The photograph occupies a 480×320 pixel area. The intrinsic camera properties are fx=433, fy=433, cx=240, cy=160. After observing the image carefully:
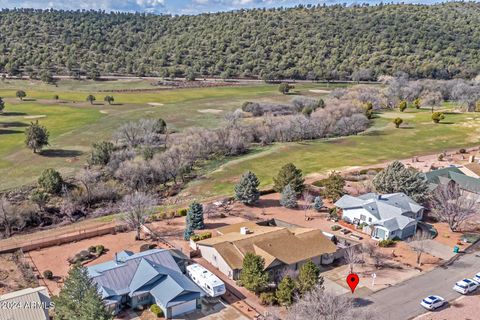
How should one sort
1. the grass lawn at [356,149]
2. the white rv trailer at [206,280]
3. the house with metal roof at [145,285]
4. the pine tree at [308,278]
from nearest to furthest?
the house with metal roof at [145,285] < the pine tree at [308,278] < the white rv trailer at [206,280] < the grass lawn at [356,149]

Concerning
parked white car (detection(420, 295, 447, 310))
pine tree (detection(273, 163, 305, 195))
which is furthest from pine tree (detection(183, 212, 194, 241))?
parked white car (detection(420, 295, 447, 310))

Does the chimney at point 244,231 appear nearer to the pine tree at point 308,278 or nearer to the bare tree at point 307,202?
the pine tree at point 308,278

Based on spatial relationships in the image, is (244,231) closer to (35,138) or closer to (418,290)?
(418,290)

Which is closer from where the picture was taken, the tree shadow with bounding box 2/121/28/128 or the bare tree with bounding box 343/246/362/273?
the bare tree with bounding box 343/246/362/273

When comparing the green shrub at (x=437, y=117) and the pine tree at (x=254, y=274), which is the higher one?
the green shrub at (x=437, y=117)

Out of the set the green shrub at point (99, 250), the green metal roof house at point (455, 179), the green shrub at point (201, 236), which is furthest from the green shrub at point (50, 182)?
the green metal roof house at point (455, 179)

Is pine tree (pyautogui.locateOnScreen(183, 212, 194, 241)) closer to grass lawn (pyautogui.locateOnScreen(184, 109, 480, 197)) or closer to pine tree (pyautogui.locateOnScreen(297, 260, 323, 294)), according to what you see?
grass lawn (pyautogui.locateOnScreen(184, 109, 480, 197))

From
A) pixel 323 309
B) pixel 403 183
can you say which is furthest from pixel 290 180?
pixel 323 309
